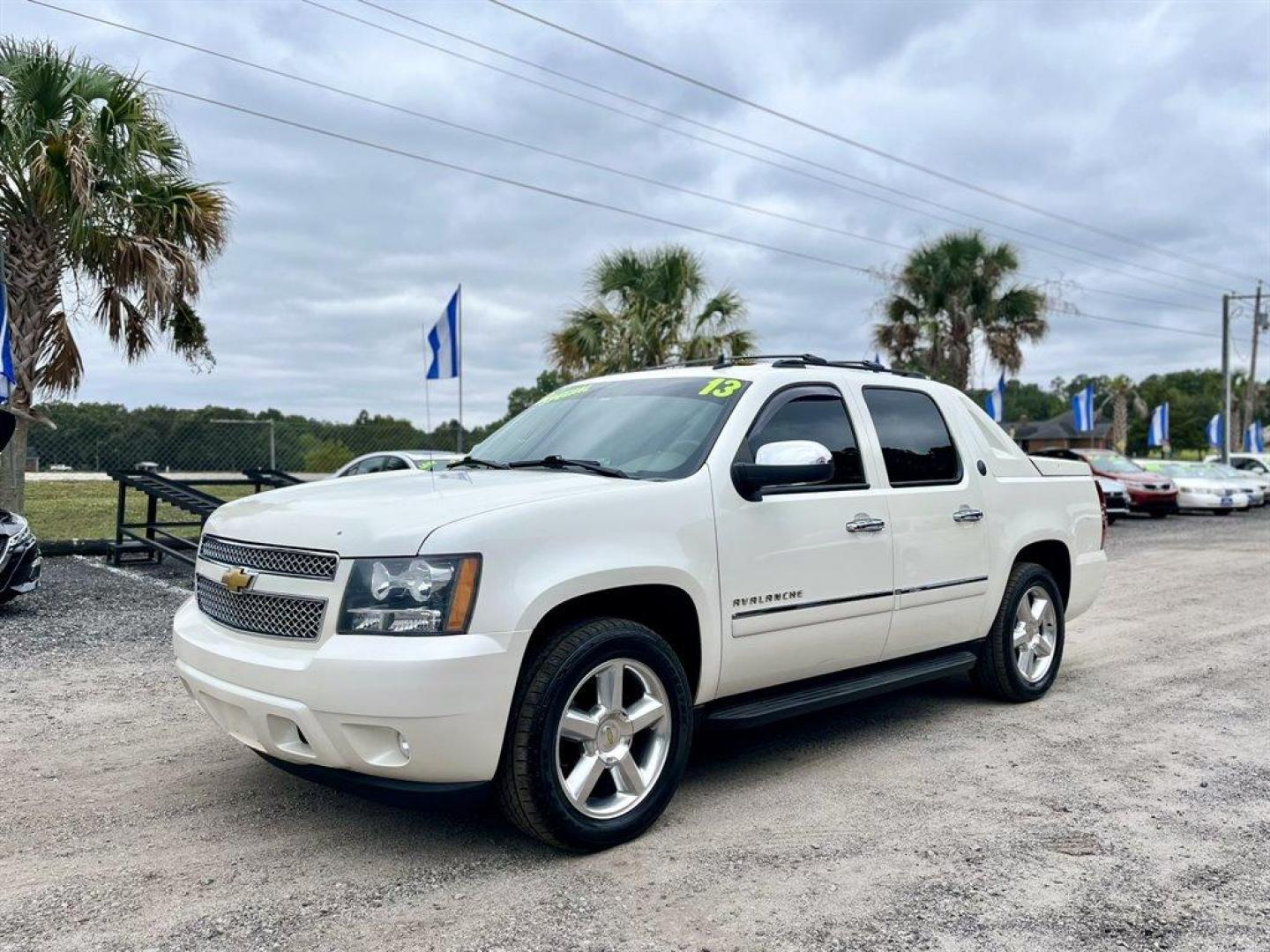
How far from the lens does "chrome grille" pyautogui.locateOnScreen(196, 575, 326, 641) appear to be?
3533 mm

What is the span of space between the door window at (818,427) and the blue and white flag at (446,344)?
8.50 metres

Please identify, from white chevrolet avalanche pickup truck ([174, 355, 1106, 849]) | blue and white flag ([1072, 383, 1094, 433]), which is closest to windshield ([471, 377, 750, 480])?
white chevrolet avalanche pickup truck ([174, 355, 1106, 849])

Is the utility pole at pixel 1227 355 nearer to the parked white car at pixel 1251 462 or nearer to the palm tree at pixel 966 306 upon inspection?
the parked white car at pixel 1251 462

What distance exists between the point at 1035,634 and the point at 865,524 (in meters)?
1.97

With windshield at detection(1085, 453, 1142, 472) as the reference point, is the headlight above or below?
below

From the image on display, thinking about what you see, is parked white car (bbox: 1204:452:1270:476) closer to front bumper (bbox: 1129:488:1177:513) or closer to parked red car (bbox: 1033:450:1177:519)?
parked red car (bbox: 1033:450:1177:519)

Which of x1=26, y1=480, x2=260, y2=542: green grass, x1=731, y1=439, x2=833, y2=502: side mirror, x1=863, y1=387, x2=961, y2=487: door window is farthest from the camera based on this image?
x1=26, y1=480, x2=260, y2=542: green grass

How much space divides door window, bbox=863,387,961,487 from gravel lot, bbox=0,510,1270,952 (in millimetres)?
1333

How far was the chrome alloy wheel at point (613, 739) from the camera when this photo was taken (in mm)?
3701

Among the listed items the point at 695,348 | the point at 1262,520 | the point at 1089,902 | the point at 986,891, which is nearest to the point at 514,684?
the point at 986,891

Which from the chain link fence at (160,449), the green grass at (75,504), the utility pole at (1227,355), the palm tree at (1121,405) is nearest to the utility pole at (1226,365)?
the utility pole at (1227,355)

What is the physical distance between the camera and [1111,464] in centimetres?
2420

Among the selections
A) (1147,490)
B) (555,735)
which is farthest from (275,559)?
(1147,490)

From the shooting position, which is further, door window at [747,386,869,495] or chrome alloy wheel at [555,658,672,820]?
door window at [747,386,869,495]
